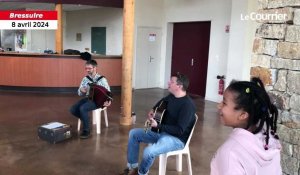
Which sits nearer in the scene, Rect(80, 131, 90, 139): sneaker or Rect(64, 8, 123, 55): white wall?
Rect(80, 131, 90, 139): sneaker

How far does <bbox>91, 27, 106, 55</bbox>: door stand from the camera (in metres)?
10.6

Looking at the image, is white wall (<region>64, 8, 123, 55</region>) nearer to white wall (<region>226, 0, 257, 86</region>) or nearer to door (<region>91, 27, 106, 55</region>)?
door (<region>91, 27, 106, 55</region>)

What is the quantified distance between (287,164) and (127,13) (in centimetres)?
387

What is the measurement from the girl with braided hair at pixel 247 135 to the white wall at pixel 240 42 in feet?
18.4

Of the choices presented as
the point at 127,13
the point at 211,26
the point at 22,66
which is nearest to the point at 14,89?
the point at 22,66

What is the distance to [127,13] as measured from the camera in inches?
205

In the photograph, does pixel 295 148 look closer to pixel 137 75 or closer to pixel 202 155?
pixel 202 155

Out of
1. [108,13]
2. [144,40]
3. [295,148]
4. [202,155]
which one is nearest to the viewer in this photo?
[295,148]

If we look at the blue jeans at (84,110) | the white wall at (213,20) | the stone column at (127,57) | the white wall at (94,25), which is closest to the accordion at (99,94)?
the blue jeans at (84,110)

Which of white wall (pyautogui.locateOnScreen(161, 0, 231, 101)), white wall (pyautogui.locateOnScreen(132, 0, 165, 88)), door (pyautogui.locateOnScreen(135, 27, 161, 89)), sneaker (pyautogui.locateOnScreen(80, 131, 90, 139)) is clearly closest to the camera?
sneaker (pyautogui.locateOnScreen(80, 131, 90, 139))

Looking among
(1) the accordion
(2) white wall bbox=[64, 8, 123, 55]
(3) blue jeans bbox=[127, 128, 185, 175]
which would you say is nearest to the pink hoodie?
(3) blue jeans bbox=[127, 128, 185, 175]

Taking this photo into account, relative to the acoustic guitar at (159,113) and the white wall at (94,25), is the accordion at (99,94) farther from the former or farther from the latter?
the white wall at (94,25)

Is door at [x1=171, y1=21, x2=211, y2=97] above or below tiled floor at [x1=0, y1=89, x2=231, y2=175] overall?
above

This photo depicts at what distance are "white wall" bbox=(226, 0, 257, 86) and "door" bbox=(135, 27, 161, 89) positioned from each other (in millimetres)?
2901
